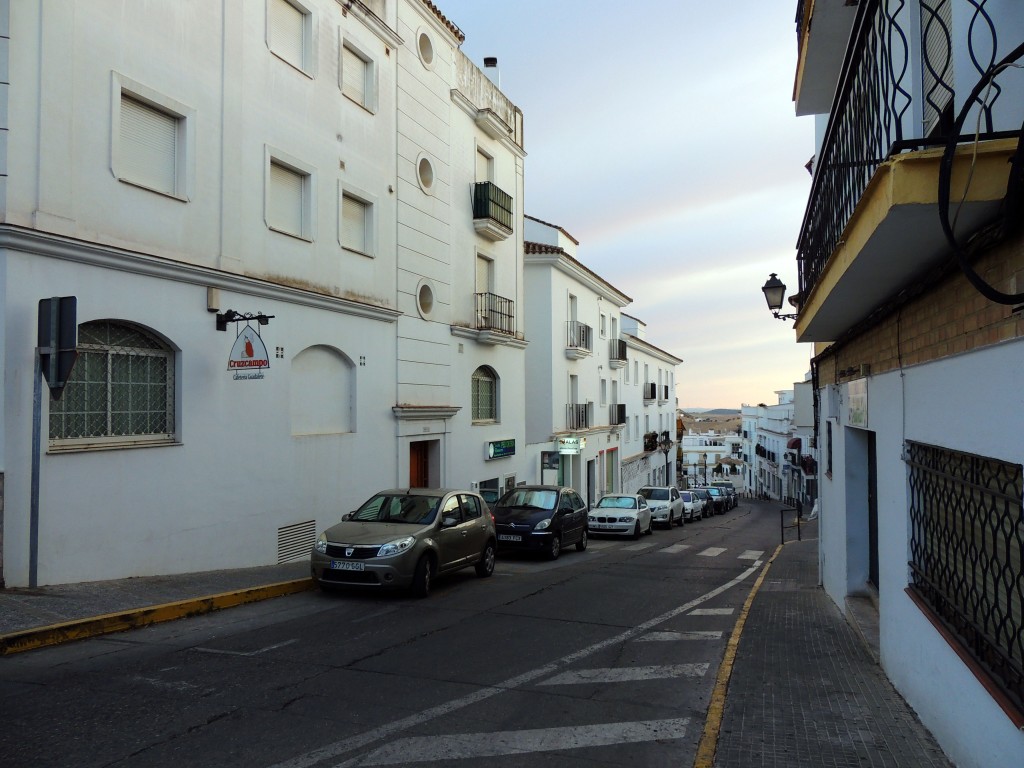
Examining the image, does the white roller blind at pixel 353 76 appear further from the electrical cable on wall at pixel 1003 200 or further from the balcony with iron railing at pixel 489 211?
the electrical cable on wall at pixel 1003 200

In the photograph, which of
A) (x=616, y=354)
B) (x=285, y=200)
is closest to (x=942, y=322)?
(x=285, y=200)

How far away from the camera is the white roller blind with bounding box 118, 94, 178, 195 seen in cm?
1085

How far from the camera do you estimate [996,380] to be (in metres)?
3.97

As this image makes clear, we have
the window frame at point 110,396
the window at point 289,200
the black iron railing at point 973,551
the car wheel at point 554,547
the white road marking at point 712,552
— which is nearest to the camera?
the black iron railing at point 973,551

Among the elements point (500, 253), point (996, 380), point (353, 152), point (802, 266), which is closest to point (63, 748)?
point (996, 380)

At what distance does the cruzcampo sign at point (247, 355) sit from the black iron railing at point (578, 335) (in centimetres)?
1987

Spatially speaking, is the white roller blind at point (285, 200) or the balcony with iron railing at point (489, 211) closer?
the white roller blind at point (285, 200)

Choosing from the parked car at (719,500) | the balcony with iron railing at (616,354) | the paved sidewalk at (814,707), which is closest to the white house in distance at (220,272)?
the paved sidewalk at (814,707)

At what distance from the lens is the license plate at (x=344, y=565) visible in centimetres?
1040

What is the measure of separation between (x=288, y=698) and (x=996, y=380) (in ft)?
17.2

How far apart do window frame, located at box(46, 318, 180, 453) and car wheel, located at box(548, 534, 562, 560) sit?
27.4 feet

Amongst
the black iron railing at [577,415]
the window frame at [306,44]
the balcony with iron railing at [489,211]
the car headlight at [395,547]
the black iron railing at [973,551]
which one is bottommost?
the car headlight at [395,547]

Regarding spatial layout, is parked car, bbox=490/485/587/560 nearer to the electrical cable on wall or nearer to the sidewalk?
the sidewalk

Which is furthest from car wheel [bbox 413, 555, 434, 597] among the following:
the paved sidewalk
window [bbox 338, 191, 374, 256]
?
window [bbox 338, 191, 374, 256]
